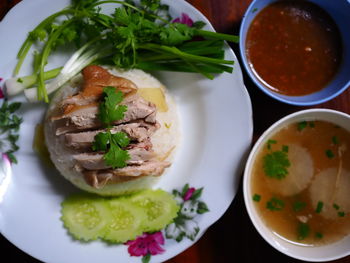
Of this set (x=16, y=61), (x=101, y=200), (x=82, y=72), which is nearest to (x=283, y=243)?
(x=101, y=200)

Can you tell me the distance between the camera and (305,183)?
7.55 feet

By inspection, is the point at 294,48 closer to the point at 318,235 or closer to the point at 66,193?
A: the point at 318,235

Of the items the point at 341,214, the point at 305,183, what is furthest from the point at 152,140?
the point at 341,214

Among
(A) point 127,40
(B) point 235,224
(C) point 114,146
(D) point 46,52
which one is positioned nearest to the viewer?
(C) point 114,146

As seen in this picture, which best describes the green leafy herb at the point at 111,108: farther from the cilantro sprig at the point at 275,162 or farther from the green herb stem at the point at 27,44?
the cilantro sprig at the point at 275,162

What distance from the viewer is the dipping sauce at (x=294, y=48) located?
2289mm

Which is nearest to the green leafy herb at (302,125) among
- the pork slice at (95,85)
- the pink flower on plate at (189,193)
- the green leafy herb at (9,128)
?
the pink flower on plate at (189,193)

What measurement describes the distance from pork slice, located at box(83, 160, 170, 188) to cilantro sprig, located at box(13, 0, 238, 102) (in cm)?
54

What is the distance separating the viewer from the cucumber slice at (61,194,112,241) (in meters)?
2.23

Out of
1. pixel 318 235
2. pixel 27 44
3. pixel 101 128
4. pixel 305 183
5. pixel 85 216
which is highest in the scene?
pixel 27 44

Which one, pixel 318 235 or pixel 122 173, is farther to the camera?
pixel 318 235

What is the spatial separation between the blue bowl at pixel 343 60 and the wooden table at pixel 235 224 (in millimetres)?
162

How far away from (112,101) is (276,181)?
3.55ft

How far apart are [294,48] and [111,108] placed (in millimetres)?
1166
